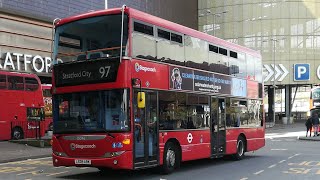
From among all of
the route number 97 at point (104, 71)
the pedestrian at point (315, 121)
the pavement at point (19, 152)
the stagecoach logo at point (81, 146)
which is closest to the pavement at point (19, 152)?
the pavement at point (19, 152)

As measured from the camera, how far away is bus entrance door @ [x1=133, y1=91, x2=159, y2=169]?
37.6 ft

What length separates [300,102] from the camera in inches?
4222

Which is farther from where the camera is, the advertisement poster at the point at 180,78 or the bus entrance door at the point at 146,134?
the advertisement poster at the point at 180,78

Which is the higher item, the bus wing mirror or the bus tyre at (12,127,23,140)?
the bus wing mirror

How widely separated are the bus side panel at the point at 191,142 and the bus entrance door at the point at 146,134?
1.22 ft

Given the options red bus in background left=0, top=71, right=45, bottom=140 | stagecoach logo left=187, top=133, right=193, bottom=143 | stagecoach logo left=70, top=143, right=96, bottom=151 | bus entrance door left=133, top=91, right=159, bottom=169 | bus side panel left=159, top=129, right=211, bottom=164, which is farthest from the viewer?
red bus in background left=0, top=71, right=45, bottom=140

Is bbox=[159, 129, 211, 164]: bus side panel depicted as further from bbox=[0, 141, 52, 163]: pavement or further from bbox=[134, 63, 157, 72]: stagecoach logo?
bbox=[0, 141, 52, 163]: pavement

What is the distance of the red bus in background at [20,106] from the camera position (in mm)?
26078

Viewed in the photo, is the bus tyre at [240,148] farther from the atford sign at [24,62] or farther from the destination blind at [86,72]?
the atford sign at [24,62]

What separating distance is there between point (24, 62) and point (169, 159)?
78.2ft

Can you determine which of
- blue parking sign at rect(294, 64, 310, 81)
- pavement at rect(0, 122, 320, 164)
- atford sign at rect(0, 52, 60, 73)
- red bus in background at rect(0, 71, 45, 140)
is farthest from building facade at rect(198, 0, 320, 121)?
pavement at rect(0, 122, 320, 164)

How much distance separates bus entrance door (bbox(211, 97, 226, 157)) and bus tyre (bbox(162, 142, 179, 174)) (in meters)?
2.42

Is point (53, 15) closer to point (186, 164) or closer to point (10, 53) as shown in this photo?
point (10, 53)

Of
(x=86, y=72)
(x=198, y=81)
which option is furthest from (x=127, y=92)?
(x=198, y=81)
